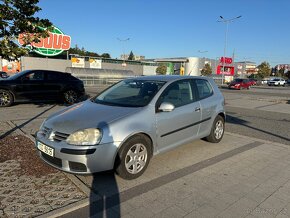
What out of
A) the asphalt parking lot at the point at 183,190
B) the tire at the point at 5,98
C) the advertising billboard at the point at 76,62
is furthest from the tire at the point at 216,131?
the advertising billboard at the point at 76,62

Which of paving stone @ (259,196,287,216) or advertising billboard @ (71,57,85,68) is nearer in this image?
paving stone @ (259,196,287,216)

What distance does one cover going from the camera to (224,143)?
20.3 feet

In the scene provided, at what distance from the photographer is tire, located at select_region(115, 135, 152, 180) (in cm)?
383

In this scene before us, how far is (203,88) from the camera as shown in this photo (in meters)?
5.67

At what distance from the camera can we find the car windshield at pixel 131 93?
14.8 feet

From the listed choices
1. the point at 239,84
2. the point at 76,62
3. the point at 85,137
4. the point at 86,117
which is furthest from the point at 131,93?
the point at 76,62

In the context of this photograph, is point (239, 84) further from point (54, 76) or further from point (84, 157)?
point (84, 157)

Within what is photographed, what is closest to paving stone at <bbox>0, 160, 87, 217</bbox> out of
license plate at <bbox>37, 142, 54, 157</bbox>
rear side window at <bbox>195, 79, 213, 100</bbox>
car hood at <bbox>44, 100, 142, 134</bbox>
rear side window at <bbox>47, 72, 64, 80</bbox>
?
license plate at <bbox>37, 142, 54, 157</bbox>

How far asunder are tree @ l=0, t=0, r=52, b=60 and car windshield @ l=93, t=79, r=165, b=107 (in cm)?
182

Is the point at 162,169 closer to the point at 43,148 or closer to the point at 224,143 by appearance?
the point at 43,148

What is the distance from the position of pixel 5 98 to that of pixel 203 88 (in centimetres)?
813

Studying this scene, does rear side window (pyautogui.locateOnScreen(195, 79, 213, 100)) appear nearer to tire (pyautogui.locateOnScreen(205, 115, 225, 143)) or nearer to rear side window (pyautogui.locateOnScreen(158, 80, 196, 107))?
rear side window (pyautogui.locateOnScreen(158, 80, 196, 107))

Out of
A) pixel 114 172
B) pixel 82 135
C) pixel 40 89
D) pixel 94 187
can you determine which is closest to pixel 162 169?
pixel 114 172

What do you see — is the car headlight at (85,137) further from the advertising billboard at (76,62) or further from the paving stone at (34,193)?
the advertising billboard at (76,62)
